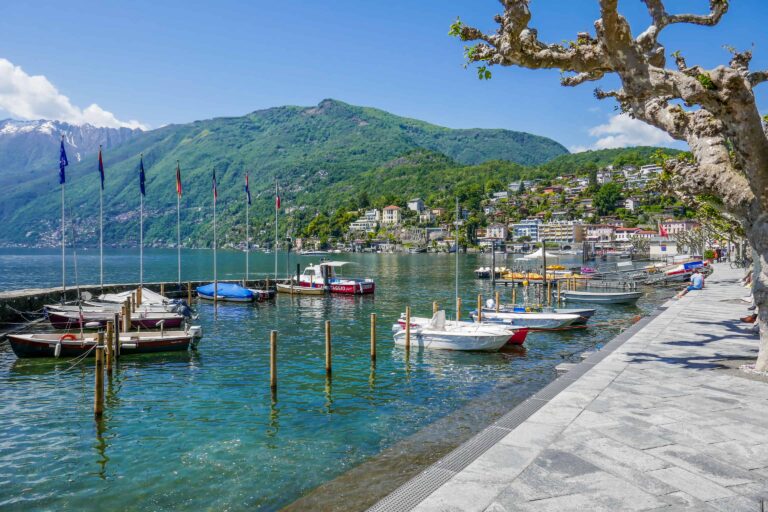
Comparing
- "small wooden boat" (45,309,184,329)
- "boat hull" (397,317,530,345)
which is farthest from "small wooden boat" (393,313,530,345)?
"small wooden boat" (45,309,184,329)

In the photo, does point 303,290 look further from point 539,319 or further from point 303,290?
point 539,319

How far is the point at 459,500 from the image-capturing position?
6.27m

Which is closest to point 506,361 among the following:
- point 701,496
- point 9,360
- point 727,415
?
point 727,415

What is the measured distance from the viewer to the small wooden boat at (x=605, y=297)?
40938mm

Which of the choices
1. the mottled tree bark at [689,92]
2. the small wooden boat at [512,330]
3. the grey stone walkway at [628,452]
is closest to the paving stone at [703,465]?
the grey stone walkway at [628,452]

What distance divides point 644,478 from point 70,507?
1036cm

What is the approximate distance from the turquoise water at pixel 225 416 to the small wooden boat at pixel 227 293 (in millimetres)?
17361

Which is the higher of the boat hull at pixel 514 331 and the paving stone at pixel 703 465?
the paving stone at pixel 703 465

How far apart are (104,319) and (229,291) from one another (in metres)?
16.3

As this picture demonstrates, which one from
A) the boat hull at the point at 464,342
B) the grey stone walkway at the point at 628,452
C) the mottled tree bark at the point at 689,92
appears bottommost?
the boat hull at the point at 464,342

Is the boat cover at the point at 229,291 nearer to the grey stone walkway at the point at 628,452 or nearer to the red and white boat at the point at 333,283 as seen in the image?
the red and white boat at the point at 333,283

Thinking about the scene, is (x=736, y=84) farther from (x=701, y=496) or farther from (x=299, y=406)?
(x=299, y=406)

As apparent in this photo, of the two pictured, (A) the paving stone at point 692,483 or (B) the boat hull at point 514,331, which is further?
(B) the boat hull at point 514,331

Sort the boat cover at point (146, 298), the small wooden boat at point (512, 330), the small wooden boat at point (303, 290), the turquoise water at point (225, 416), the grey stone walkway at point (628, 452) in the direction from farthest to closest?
the small wooden boat at point (303, 290) < the boat cover at point (146, 298) < the small wooden boat at point (512, 330) < the turquoise water at point (225, 416) < the grey stone walkway at point (628, 452)
